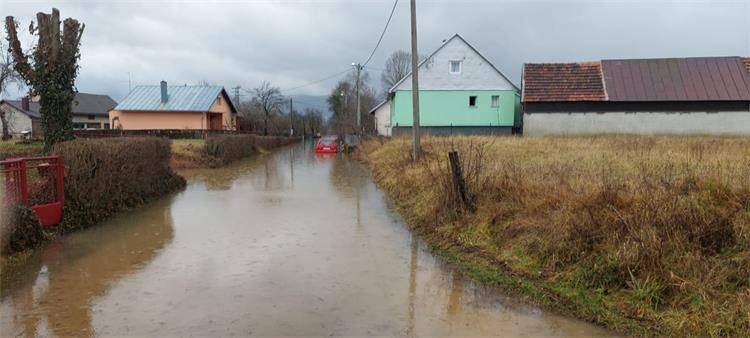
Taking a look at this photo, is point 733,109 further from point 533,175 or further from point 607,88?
point 533,175

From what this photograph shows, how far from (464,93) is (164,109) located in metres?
25.6

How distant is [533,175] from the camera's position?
9602mm

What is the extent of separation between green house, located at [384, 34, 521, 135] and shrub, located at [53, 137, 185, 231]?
2423cm

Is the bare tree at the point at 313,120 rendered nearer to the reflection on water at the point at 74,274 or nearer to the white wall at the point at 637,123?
the white wall at the point at 637,123

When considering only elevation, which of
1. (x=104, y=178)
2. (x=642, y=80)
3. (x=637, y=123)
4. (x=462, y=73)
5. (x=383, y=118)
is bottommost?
(x=104, y=178)

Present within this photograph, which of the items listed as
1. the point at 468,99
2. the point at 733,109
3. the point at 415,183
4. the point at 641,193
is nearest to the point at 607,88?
the point at 733,109

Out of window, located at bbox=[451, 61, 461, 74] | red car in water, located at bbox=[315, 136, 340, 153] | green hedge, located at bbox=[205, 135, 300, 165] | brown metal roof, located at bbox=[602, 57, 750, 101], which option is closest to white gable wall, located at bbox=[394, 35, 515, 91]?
window, located at bbox=[451, 61, 461, 74]

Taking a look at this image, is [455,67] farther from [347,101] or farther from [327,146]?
[347,101]

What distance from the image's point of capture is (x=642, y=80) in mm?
29953

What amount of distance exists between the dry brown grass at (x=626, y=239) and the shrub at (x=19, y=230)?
19.6 feet

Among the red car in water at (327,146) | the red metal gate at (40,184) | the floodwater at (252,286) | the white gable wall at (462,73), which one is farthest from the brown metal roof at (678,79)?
the red metal gate at (40,184)

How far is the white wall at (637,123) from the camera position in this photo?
28.7m

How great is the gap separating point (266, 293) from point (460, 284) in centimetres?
226

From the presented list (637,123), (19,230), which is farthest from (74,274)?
(637,123)
